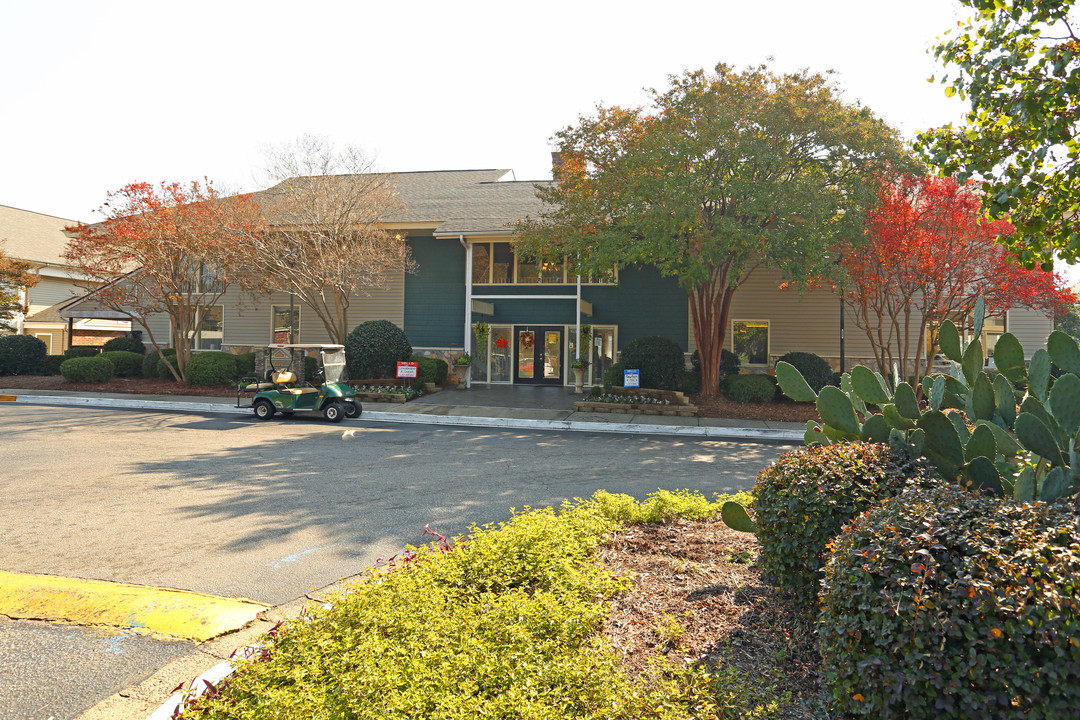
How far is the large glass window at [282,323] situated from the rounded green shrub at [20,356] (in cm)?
858

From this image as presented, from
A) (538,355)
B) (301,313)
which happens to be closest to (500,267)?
(538,355)

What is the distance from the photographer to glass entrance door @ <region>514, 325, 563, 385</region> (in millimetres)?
22781

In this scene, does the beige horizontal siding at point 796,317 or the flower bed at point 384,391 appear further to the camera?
the beige horizontal siding at point 796,317

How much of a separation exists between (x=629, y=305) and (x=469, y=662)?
19.7 metres

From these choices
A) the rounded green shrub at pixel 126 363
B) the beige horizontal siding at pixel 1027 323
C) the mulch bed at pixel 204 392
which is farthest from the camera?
the rounded green shrub at pixel 126 363

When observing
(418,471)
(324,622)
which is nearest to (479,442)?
(418,471)

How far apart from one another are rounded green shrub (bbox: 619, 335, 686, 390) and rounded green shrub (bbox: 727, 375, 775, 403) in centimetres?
163

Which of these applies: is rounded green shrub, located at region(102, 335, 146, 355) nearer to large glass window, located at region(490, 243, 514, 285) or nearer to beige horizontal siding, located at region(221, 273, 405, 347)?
beige horizontal siding, located at region(221, 273, 405, 347)

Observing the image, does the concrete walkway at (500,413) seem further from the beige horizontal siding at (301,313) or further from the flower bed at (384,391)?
the beige horizontal siding at (301,313)

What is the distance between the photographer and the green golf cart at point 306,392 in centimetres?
1399

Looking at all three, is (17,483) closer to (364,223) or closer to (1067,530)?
(1067,530)

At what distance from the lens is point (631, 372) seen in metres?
17.3

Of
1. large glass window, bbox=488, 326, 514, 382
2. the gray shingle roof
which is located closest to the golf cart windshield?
the gray shingle roof

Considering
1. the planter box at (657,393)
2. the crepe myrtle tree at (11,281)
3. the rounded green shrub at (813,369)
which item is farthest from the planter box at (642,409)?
the crepe myrtle tree at (11,281)
